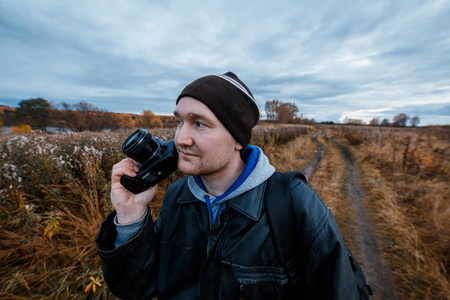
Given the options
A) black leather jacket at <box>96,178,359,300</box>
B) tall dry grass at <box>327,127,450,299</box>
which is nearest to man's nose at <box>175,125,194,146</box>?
black leather jacket at <box>96,178,359,300</box>

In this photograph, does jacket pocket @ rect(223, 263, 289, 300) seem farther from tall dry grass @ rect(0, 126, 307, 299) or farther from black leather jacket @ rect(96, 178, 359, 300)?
tall dry grass @ rect(0, 126, 307, 299)

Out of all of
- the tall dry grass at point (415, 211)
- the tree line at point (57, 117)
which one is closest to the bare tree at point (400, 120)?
the tall dry grass at point (415, 211)

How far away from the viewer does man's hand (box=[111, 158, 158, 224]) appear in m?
1.33

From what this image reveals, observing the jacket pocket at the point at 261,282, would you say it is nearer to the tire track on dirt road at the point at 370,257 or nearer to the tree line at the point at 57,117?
the tire track on dirt road at the point at 370,257

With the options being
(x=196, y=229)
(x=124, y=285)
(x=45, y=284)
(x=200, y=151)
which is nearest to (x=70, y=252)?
(x=45, y=284)

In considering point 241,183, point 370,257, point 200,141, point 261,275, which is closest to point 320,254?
point 261,275

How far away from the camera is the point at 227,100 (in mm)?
1398

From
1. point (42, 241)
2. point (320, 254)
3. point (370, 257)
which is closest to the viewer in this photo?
point (320, 254)

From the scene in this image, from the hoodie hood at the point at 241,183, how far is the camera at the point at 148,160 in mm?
302

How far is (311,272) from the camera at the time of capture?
111 centimetres

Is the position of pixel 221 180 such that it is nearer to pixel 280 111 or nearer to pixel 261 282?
pixel 261 282

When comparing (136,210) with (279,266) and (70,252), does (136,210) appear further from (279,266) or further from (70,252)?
(70,252)

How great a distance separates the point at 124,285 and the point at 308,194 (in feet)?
5.25

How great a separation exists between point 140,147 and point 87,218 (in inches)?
118
